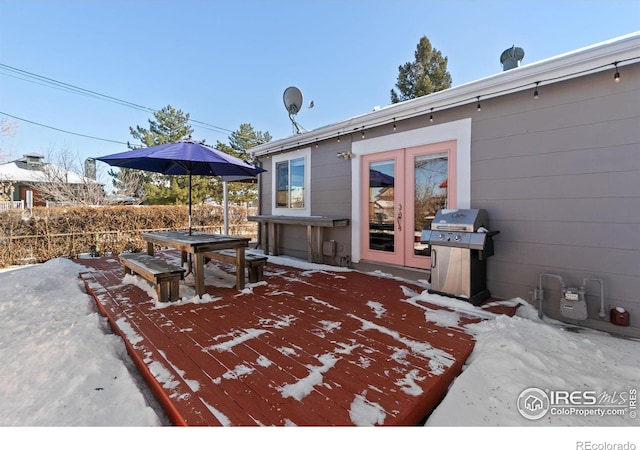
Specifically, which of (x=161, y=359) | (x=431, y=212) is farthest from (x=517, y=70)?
(x=161, y=359)

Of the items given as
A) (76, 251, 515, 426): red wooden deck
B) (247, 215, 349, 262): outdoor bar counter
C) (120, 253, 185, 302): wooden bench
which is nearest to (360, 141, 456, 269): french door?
(247, 215, 349, 262): outdoor bar counter

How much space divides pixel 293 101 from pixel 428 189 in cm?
399

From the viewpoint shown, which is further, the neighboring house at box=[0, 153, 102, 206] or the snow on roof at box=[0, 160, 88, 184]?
the snow on roof at box=[0, 160, 88, 184]

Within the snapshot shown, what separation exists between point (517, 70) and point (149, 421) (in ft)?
14.0

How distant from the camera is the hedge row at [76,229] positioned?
6.04 meters

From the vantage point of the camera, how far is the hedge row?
19.8 feet

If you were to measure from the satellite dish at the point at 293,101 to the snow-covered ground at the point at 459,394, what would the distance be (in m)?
5.33

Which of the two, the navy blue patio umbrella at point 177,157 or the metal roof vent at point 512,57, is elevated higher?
the metal roof vent at point 512,57

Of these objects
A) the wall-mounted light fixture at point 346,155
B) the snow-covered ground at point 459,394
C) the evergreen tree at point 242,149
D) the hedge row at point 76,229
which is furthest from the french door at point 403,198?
the evergreen tree at point 242,149

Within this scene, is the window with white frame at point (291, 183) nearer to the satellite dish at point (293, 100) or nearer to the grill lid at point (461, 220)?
the satellite dish at point (293, 100)

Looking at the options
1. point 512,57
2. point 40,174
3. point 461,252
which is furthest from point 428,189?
point 40,174

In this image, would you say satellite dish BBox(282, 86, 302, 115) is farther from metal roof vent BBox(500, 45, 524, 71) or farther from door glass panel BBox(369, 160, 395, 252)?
metal roof vent BBox(500, 45, 524, 71)

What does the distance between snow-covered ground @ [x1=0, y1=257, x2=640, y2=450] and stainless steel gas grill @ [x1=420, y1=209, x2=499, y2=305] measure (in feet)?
1.94
